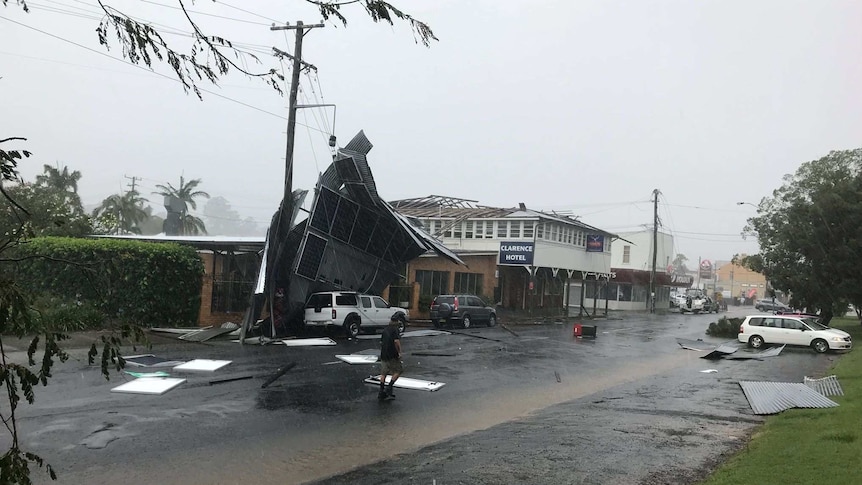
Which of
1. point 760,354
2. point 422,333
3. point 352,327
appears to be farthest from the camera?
point 422,333

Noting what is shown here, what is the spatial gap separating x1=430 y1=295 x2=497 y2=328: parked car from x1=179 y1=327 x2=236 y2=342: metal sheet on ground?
12115 mm

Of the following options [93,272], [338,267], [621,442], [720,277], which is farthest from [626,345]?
[720,277]

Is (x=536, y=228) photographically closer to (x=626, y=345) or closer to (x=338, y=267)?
(x=626, y=345)

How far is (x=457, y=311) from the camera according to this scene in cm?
3341

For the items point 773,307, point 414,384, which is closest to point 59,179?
point 414,384

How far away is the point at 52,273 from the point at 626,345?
73.7ft

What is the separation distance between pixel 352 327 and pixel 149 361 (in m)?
9.95

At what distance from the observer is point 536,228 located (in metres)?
46.1

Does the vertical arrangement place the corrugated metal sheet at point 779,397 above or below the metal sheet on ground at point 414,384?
above

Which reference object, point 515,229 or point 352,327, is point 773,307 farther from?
point 352,327

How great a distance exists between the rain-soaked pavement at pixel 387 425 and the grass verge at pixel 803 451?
1.49ft

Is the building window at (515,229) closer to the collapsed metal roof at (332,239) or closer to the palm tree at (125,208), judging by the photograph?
the collapsed metal roof at (332,239)

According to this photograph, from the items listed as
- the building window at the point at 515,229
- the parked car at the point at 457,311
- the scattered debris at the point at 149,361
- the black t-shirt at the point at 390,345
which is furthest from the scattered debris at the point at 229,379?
the building window at the point at 515,229

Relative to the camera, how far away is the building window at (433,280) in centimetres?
4362
